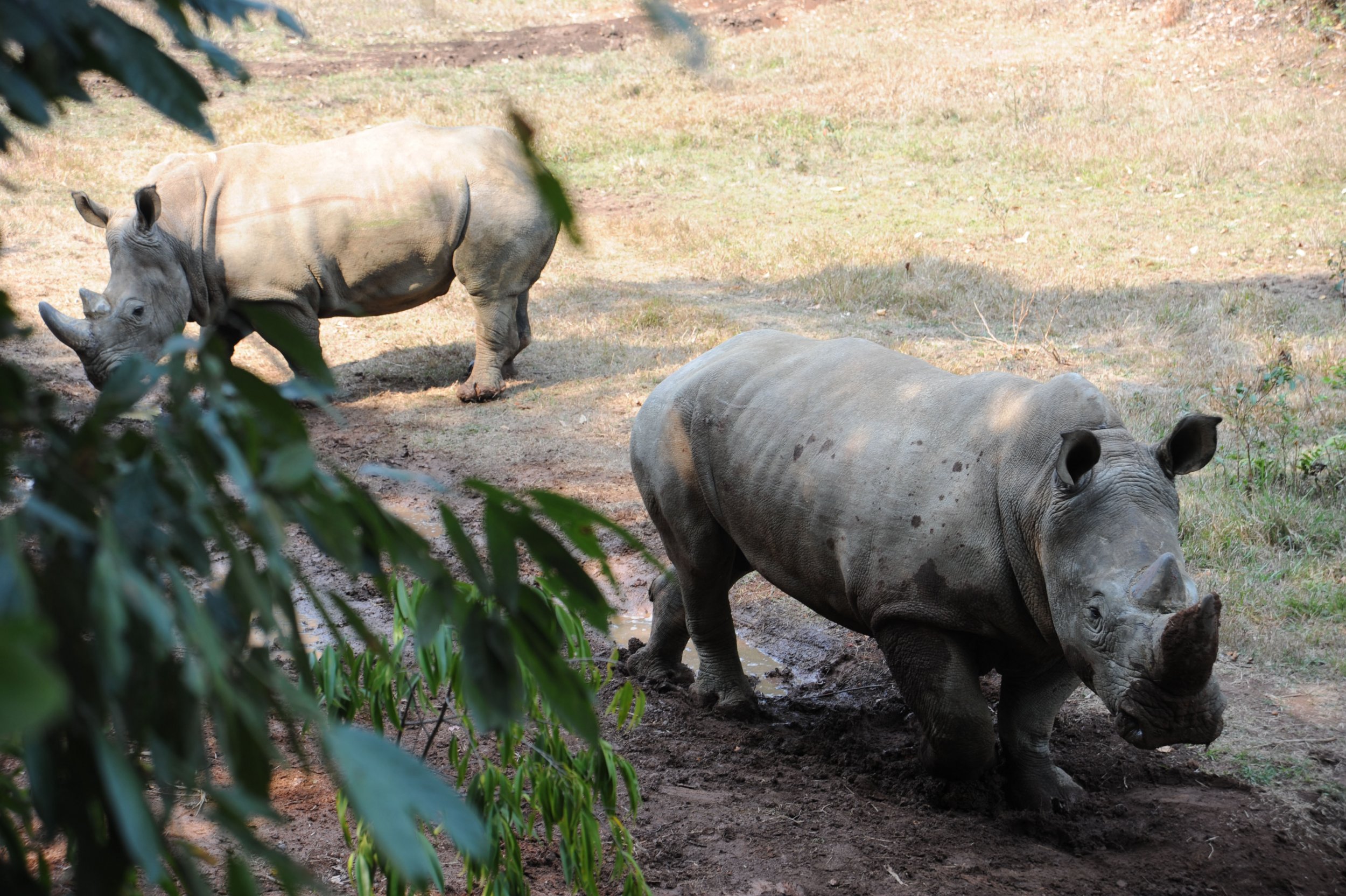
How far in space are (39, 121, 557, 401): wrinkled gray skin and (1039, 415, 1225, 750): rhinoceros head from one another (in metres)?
5.66

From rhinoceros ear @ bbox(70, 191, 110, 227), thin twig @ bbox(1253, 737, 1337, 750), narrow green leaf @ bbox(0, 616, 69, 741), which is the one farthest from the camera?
rhinoceros ear @ bbox(70, 191, 110, 227)

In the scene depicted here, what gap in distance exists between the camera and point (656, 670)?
17.7ft

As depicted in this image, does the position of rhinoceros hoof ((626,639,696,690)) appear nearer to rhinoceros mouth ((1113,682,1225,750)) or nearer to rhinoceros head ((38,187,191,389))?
rhinoceros mouth ((1113,682,1225,750))

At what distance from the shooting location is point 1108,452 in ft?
12.2

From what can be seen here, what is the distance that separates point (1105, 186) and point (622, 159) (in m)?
6.44

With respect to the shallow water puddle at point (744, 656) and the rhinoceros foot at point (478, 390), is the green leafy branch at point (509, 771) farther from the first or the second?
the rhinoceros foot at point (478, 390)

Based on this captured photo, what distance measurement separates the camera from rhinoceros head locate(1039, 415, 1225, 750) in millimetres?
3223

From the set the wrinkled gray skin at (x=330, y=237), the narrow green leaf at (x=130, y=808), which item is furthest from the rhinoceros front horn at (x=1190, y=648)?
the wrinkled gray skin at (x=330, y=237)

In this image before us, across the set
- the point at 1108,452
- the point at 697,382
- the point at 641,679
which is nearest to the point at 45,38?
the point at 1108,452

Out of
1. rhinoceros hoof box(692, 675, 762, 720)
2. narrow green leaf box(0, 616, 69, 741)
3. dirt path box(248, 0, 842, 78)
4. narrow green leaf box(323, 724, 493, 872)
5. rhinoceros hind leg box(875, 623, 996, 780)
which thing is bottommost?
rhinoceros hoof box(692, 675, 762, 720)

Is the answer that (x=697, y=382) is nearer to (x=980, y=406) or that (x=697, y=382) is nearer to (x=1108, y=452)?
(x=980, y=406)

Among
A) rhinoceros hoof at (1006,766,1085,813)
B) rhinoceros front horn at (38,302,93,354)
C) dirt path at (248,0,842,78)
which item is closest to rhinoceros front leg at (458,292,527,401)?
rhinoceros front horn at (38,302,93,354)

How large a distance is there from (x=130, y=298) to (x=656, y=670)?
4922 millimetres

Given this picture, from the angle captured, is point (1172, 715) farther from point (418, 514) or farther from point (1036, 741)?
point (418, 514)
